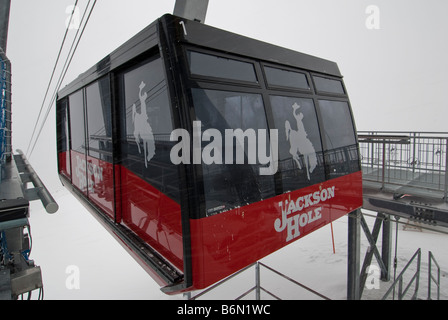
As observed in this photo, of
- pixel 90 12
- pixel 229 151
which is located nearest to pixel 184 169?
pixel 229 151

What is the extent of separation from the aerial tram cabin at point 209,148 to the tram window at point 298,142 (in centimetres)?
2

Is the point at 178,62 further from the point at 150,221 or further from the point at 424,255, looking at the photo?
the point at 424,255

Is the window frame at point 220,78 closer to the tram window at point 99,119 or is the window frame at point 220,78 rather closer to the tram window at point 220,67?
the tram window at point 220,67

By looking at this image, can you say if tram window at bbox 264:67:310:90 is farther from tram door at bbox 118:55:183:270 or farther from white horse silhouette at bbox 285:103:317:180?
tram door at bbox 118:55:183:270

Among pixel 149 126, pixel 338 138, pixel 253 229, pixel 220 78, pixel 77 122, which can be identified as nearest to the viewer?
pixel 220 78

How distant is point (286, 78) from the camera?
3.17 meters

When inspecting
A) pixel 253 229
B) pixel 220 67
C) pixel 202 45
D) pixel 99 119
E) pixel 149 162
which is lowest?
pixel 253 229

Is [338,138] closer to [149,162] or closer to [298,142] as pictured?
[298,142]

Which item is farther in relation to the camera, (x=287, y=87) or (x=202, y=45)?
(x=287, y=87)

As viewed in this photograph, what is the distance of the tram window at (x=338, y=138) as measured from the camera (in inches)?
147

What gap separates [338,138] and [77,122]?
4.51 metres

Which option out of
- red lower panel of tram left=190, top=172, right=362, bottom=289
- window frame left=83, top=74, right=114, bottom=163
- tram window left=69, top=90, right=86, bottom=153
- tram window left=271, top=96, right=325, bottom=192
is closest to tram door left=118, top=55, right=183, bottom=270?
window frame left=83, top=74, right=114, bottom=163

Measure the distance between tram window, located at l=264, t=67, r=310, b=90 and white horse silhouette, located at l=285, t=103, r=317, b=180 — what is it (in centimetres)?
27

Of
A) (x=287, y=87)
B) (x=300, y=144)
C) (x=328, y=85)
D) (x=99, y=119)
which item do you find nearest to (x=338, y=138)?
(x=328, y=85)
